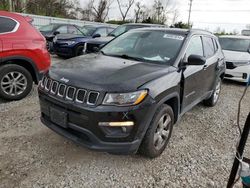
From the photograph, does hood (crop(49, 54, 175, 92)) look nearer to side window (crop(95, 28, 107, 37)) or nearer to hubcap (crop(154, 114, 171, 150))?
hubcap (crop(154, 114, 171, 150))

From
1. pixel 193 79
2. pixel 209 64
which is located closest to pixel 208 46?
pixel 209 64

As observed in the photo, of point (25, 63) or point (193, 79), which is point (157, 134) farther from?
point (25, 63)

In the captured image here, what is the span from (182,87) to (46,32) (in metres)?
9.95

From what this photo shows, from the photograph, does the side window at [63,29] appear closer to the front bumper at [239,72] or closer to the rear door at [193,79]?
the front bumper at [239,72]

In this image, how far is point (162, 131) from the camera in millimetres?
2924

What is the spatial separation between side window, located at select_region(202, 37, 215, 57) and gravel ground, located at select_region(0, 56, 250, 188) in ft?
4.74

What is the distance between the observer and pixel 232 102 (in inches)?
223

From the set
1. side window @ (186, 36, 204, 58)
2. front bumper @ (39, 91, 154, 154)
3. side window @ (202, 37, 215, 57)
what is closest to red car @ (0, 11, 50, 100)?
front bumper @ (39, 91, 154, 154)

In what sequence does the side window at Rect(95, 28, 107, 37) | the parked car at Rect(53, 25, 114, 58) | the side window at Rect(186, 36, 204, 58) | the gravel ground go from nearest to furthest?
the gravel ground
the side window at Rect(186, 36, 204, 58)
the parked car at Rect(53, 25, 114, 58)
the side window at Rect(95, 28, 107, 37)

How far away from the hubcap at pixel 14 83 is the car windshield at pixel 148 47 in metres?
1.85

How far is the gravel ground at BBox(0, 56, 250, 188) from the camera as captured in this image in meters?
2.49

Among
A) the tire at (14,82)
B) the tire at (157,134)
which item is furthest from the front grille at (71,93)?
the tire at (14,82)

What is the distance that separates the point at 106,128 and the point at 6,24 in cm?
334

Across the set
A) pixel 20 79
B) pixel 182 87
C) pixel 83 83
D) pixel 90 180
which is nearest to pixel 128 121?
pixel 83 83
